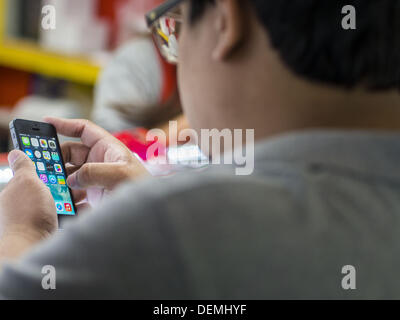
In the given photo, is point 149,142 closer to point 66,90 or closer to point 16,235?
point 16,235

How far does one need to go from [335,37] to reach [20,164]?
0.40m

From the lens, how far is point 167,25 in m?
0.60

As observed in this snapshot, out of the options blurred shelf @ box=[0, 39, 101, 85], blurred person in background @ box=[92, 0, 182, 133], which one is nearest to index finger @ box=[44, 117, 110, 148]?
blurred person in background @ box=[92, 0, 182, 133]

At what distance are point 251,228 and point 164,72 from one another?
6.09 ft

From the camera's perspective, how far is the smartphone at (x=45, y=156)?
0.78m

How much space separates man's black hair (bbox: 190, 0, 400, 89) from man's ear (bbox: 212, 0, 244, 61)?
3 cm

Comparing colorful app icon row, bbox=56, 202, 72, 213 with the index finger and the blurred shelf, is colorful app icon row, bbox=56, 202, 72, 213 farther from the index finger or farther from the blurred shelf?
the blurred shelf

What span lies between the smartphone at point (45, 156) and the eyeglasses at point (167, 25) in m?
0.23

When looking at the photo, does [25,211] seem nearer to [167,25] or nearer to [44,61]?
[167,25]

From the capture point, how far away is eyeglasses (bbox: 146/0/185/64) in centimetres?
55

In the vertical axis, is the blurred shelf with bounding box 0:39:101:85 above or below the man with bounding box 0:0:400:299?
above

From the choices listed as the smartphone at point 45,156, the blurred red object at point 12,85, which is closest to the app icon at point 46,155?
the smartphone at point 45,156

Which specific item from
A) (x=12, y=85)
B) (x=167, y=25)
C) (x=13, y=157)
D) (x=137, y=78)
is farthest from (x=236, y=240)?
(x=12, y=85)

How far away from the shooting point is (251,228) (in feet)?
1.29
